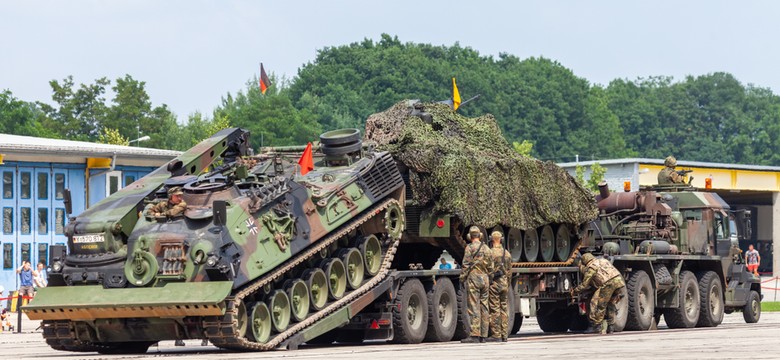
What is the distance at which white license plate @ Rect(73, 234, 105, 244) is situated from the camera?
24.8 m

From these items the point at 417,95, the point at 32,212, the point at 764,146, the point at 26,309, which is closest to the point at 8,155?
the point at 32,212

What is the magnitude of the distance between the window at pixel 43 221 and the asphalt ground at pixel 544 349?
78.9 feet

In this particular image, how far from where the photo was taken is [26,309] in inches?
962

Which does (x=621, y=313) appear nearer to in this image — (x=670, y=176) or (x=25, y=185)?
(x=670, y=176)

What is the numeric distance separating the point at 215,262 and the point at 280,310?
179 cm

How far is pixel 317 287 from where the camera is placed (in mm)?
26156

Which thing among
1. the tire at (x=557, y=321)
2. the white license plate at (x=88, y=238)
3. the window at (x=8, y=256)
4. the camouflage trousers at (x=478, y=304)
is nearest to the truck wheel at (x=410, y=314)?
the camouflage trousers at (x=478, y=304)

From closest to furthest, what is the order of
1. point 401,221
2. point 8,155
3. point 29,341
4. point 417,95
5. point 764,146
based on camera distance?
point 401,221, point 29,341, point 8,155, point 417,95, point 764,146

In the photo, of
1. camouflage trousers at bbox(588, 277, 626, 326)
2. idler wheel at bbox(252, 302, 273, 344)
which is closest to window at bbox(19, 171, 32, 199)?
camouflage trousers at bbox(588, 277, 626, 326)

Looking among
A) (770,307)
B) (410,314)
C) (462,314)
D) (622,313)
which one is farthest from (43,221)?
(410,314)

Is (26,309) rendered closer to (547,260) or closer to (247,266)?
(247,266)

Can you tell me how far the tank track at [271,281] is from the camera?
23.6 metres

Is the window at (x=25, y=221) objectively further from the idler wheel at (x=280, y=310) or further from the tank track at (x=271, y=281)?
the idler wheel at (x=280, y=310)

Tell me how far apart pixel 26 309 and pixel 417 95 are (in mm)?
94684
